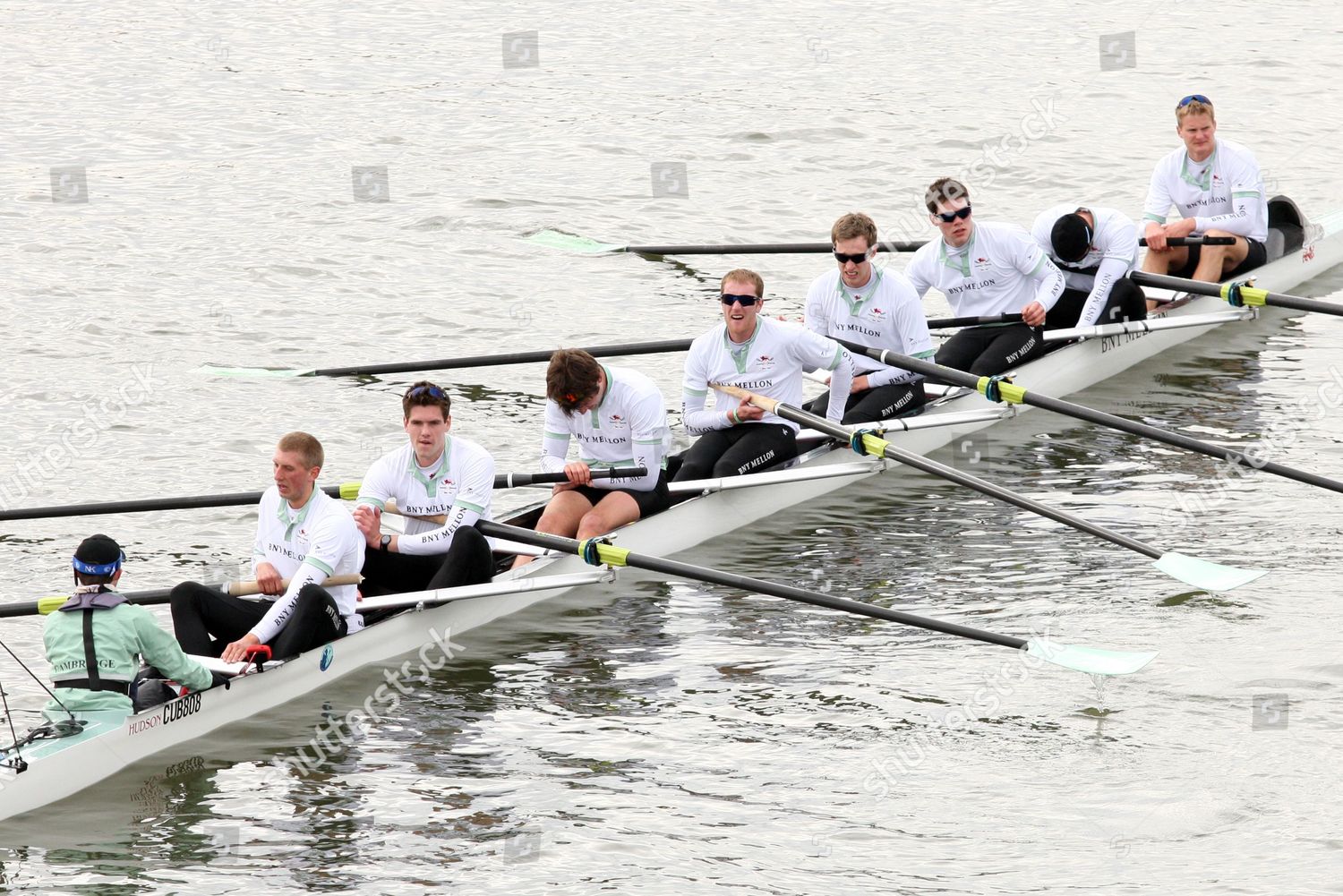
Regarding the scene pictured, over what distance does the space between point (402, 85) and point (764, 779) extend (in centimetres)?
1739

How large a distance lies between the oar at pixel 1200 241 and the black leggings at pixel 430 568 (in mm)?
7837

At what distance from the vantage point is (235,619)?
9625mm

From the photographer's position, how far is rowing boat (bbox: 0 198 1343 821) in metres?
8.71

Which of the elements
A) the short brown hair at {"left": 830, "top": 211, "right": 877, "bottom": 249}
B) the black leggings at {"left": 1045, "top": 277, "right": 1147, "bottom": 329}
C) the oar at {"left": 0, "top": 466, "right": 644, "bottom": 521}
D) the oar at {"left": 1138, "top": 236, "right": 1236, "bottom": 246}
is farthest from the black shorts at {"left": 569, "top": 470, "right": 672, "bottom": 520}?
the oar at {"left": 1138, "top": 236, "right": 1236, "bottom": 246}

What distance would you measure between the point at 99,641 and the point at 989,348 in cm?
785

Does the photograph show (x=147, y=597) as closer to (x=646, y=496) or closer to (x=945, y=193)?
(x=646, y=496)

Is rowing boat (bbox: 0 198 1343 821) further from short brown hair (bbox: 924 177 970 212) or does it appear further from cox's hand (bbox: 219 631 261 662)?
short brown hair (bbox: 924 177 970 212)

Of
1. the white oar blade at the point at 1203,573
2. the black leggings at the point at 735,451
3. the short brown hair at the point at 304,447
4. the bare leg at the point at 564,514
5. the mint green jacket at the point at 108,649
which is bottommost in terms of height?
the white oar blade at the point at 1203,573

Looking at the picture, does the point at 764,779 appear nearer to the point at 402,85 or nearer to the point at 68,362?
the point at 68,362

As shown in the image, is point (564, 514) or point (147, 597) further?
point (564, 514)

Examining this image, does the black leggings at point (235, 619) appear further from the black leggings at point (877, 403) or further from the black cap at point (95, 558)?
the black leggings at point (877, 403)

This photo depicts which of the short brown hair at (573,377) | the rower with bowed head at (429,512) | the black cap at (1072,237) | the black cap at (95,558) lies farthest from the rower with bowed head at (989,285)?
the black cap at (95,558)

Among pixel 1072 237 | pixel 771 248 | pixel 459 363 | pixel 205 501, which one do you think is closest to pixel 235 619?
pixel 205 501

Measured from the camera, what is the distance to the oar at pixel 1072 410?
1220cm
